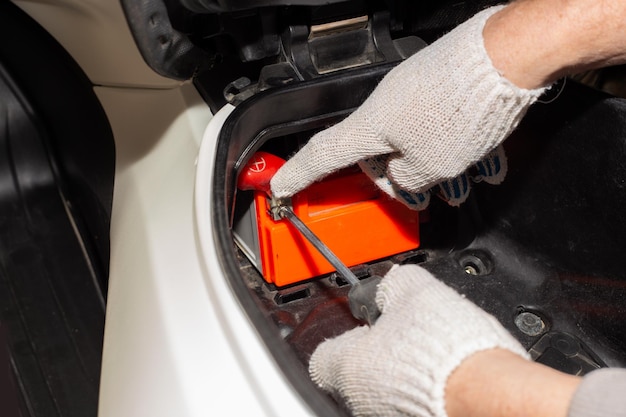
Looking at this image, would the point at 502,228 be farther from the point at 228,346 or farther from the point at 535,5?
the point at 228,346

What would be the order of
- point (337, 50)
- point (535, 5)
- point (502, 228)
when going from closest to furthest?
point (535, 5), point (337, 50), point (502, 228)

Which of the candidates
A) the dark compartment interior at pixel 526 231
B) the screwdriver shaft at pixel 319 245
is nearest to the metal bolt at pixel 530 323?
the dark compartment interior at pixel 526 231

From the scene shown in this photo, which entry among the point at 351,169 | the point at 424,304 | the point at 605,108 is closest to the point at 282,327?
the point at 351,169

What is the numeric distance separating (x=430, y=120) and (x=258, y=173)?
26 cm

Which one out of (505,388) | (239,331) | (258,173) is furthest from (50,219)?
(505,388)

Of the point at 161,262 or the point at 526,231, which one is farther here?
the point at 526,231

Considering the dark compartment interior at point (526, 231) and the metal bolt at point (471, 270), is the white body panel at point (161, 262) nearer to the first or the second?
the dark compartment interior at point (526, 231)

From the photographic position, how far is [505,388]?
0.44m

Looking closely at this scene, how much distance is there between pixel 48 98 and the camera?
1.21m

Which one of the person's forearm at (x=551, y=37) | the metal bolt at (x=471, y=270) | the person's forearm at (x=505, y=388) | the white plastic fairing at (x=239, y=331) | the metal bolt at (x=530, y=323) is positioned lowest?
the metal bolt at (x=530, y=323)

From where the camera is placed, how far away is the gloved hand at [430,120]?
2.21 ft

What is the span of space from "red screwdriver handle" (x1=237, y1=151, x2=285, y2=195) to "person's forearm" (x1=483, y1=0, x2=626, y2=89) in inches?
13.3

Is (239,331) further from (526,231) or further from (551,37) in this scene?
(526,231)

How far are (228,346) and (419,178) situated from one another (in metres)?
0.36
